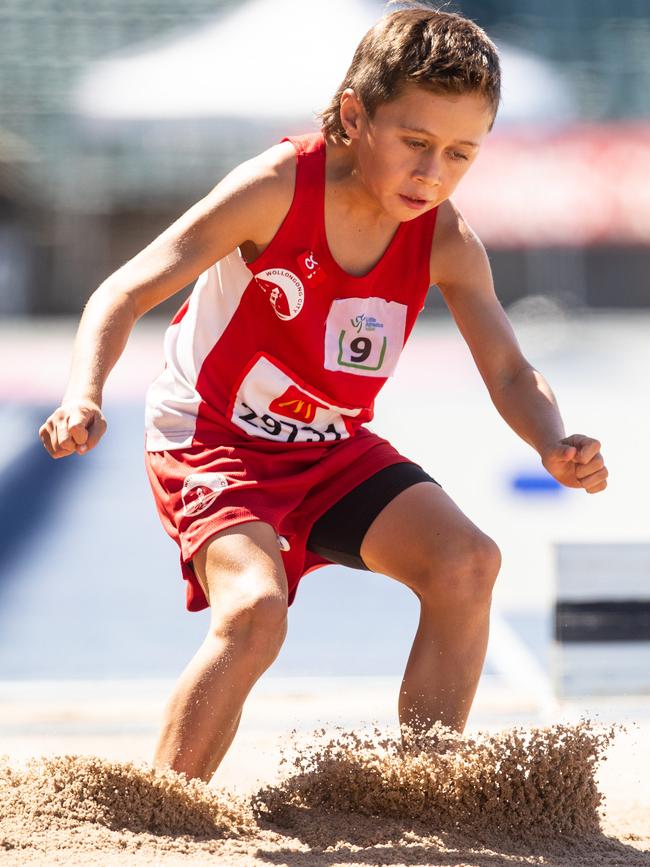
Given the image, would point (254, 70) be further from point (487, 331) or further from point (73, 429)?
point (73, 429)

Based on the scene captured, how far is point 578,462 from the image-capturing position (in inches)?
90.5

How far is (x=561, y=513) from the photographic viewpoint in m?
7.57

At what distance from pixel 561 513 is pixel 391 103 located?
18.1 ft

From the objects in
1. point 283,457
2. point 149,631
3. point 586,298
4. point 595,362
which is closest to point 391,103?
point 283,457

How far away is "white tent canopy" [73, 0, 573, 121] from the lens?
16.3m

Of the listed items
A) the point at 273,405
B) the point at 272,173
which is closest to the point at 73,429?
the point at 273,405

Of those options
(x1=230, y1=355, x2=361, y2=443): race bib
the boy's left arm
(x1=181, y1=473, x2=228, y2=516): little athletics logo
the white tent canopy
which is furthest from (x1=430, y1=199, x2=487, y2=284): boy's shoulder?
the white tent canopy

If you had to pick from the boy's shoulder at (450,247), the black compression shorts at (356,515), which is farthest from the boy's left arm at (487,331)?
the black compression shorts at (356,515)

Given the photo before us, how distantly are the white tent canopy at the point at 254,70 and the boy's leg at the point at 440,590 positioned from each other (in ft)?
47.4

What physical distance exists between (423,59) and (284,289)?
48cm

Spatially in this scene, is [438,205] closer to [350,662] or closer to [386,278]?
[386,278]

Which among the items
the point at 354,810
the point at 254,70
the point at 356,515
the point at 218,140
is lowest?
the point at 354,810

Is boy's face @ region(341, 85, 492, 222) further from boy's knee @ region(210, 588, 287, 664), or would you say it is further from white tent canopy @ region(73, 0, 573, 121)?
white tent canopy @ region(73, 0, 573, 121)

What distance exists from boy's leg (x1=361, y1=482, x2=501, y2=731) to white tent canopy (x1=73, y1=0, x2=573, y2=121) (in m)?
14.4
